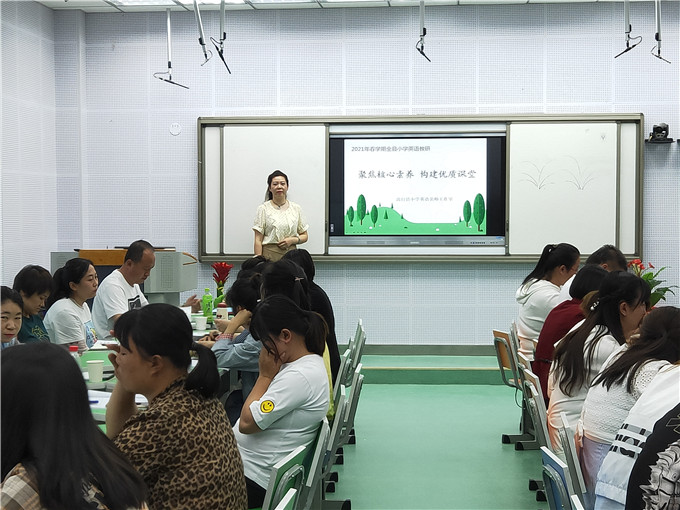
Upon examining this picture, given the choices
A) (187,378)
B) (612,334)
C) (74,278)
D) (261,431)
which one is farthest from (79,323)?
(612,334)

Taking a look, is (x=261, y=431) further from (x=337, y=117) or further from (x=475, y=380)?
(x=337, y=117)

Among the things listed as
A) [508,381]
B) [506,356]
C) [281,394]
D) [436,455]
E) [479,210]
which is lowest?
[436,455]

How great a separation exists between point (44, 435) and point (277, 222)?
244 inches

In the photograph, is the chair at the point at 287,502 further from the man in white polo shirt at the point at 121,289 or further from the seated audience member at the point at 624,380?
the man in white polo shirt at the point at 121,289

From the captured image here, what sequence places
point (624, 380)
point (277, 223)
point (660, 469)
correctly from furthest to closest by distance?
point (277, 223) → point (624, 380) → point (660, 469)

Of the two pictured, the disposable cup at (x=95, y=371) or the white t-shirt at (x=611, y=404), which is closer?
the white t-shirt at (x=611, y=404)

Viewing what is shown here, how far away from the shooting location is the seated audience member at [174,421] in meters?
2.06

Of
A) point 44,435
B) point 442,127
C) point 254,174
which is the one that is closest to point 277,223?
point 254,174

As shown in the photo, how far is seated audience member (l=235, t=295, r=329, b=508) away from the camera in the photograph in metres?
2.81

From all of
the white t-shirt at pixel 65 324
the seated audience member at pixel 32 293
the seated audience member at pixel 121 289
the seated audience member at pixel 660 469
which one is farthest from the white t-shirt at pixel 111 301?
the seated audience member at pixel 660 469

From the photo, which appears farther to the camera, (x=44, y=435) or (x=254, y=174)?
(x=254, y=174)

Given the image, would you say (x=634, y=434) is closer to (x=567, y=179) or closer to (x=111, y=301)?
(x=111, y=301)

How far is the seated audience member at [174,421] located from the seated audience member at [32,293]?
6.77ft

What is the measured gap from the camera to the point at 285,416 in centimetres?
285
